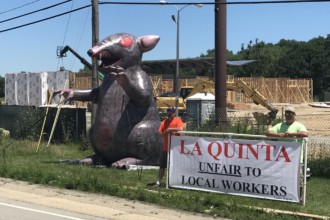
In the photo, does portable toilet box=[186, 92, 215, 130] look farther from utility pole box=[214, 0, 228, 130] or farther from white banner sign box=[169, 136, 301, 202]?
white banner sign box=[169, 136, 301, 202]

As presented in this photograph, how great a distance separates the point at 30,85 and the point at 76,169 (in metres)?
40.2

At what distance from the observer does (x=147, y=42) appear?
41.2 feet

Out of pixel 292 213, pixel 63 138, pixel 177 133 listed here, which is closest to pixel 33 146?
pixel 63 138

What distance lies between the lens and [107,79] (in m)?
12.7

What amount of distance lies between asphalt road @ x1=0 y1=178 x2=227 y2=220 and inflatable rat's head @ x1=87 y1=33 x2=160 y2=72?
3.49 metres

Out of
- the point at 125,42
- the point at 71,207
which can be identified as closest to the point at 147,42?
the point at 125,42

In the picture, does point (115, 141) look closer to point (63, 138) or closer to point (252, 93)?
point (63, 138)

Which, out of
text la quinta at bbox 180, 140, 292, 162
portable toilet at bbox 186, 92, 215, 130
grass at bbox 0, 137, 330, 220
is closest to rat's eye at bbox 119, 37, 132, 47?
grass at bbox 0, 137, 330, 220

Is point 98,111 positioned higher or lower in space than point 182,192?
higher

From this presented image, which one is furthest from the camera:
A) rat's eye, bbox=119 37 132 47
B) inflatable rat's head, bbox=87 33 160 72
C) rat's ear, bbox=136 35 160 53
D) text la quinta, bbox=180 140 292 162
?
rat's ear, bbox=136 35 160 53

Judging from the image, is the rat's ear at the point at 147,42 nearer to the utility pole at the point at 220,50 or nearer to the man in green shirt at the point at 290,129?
the utility pole at the point at 220,50

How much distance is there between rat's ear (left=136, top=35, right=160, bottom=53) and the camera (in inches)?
494

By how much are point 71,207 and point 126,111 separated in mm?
4232

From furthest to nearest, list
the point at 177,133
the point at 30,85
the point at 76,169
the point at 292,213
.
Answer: the point at 30,85
the point at 76,169
the point at 177,133
the point at 292,213
